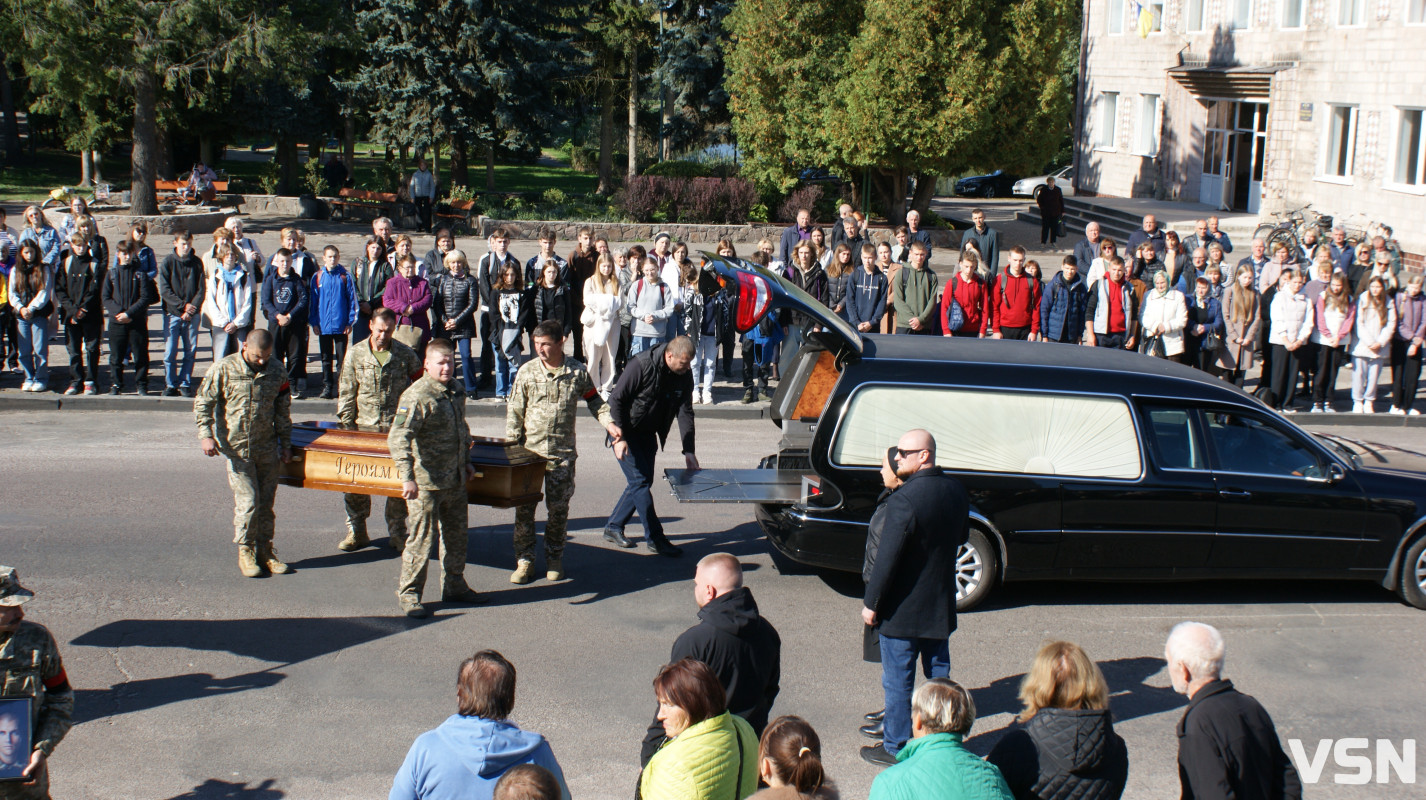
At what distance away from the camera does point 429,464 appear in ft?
25.9

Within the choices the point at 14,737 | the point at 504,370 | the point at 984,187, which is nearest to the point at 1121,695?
the point at 14,737

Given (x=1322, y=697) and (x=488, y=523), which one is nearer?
(x=1322, y=697)

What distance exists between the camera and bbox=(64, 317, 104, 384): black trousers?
45.9 feet

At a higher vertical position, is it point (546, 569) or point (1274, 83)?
point (1274, 83)

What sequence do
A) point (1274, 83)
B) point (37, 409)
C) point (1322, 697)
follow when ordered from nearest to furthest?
1. point (1322, 697)
2. point (37, 409)
3. point (1274, 83)

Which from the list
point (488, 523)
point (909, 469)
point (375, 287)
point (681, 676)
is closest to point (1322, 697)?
point (909, 469)

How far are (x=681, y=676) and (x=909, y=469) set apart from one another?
2.22 metres

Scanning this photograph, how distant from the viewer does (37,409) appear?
545 inches

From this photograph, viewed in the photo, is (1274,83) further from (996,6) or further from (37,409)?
(37,409)

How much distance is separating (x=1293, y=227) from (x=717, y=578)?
77.7ft

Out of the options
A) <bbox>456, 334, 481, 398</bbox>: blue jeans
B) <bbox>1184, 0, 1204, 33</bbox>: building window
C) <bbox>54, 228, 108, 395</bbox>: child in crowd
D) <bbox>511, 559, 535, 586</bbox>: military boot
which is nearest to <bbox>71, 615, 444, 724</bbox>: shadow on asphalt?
<bbox>511, 559, 535, 586</bbox>: military boot

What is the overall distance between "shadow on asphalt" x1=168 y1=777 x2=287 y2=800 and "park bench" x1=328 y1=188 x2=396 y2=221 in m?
26.7

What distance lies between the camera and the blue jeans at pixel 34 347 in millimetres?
14109

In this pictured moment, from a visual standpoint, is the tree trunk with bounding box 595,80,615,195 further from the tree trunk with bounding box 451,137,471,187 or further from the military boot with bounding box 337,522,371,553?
the military boot with bounding box 337,522,371,553
